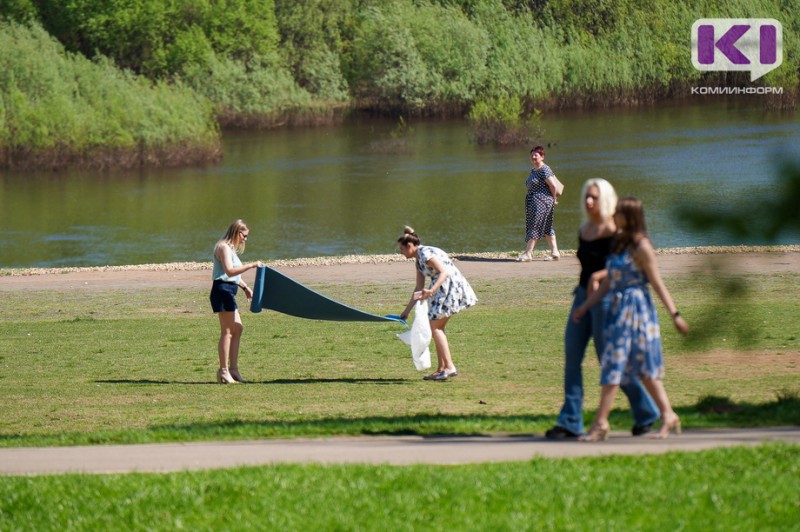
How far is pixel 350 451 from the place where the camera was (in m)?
9.80

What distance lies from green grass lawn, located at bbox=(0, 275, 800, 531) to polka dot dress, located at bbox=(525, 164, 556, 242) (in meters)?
2.18

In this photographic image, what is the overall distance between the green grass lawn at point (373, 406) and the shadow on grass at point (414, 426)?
0.03 metres

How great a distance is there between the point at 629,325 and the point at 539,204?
15.2 meters

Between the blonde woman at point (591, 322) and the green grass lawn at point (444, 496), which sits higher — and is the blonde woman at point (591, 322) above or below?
above

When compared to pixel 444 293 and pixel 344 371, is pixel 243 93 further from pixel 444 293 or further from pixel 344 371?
pixel 444 293

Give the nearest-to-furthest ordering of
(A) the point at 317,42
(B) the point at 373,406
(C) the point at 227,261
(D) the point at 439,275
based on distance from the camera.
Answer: (B) the point at 373,406 → (D) the point at 439,275 → (C) the point at 227,261 → (A) the point at 317,42

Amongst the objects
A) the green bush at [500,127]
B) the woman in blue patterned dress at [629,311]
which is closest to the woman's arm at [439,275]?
the woman in blue patterned dress at [629,311]

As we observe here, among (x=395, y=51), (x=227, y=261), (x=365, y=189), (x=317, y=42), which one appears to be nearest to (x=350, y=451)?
(x=227, y=261)

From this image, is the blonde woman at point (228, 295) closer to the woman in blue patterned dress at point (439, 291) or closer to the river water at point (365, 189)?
the woman in blue patterned dress at point (439, 291)

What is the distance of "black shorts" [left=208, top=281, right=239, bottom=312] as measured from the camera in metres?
14.6

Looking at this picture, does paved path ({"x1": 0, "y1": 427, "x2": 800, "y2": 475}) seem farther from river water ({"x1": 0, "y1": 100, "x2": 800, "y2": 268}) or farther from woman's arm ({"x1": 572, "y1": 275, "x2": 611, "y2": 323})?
river water ({"x1": 0, "y1": 100, "x2": 800, "y2": 268})

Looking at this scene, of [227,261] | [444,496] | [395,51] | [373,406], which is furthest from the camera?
[395,51]

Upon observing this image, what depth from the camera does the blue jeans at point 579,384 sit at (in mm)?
9664

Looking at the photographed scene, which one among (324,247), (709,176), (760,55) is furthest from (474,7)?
(324,247)
